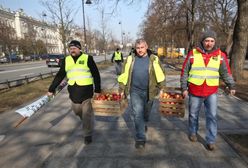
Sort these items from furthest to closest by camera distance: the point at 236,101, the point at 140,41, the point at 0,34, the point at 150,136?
the point at 0,34 < the point at 236,101 < the point at 150,136 < the point at 140,41

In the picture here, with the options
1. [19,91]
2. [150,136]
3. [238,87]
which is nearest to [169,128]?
[150,136]

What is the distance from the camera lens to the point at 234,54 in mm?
11719

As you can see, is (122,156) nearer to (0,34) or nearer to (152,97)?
(152,97)

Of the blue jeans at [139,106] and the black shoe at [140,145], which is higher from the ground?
the blue jeans at [139,106]

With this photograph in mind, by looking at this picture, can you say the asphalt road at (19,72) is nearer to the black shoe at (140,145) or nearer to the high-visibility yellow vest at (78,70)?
the high-visibility yellow vest at (78,70)

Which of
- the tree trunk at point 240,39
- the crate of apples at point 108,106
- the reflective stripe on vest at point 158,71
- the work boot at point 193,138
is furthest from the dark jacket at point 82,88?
the tree trunk at point 240,39

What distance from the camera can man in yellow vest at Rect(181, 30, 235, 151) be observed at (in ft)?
14.1

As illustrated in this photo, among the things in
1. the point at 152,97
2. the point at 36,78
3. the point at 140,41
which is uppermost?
the point at 140,41

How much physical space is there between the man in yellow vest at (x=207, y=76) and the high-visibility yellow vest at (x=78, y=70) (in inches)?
69.4

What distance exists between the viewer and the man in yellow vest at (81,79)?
187 inches

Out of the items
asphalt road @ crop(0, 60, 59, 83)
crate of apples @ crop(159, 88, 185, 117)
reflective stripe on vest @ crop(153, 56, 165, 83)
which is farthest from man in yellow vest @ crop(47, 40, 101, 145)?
asphalt road @ crop(0, 60, 59, 83)

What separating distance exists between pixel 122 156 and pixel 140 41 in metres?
1.98

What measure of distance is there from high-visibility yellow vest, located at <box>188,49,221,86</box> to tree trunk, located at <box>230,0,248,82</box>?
309 inches

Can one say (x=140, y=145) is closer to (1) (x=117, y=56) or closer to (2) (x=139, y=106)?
(2) (x=139, y=106)
